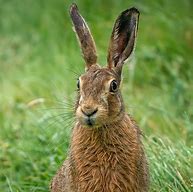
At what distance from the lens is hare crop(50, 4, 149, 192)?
584 centimetres

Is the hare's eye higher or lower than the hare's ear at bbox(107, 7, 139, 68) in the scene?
lower

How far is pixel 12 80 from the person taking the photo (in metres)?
9.92

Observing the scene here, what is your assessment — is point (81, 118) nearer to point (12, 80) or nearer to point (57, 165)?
point (57, 165)

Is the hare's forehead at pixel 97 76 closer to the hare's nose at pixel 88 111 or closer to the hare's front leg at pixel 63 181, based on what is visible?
the hare's nose at pixel 88 111

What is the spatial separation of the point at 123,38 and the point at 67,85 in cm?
309

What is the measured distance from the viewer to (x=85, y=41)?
6.07 meters

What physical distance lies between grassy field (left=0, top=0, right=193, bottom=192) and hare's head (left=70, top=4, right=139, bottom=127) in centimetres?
46

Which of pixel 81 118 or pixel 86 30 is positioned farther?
pixel 86 30

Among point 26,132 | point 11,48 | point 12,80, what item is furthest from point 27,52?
point 26,132

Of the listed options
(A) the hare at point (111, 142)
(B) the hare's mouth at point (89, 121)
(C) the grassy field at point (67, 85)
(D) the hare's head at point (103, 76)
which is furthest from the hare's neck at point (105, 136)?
(B) the hare's mouth at point (89, 121)

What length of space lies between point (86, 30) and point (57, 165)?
1.40 metres

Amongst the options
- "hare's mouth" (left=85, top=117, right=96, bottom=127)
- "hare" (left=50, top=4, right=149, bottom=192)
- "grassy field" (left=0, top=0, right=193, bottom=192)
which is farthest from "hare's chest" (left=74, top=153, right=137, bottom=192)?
"hare's mouth" (left=85, top=117, right=96, bottom=127)

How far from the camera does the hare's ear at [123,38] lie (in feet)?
19.8

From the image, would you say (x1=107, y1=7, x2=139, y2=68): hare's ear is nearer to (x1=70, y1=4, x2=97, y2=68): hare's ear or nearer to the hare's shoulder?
(x1=70, y1=4, x2=97, y2=68): hare's ear
